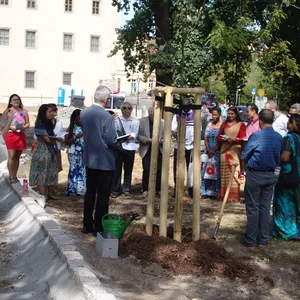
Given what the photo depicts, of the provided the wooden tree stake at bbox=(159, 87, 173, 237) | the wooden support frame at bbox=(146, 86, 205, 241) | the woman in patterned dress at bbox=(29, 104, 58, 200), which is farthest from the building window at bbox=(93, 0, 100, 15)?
the wooden tree stake at bbox=(159, 87, 173, 237)

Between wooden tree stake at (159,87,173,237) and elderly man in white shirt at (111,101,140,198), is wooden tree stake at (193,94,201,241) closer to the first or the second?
wooden tree stake at (159,87,173,237)

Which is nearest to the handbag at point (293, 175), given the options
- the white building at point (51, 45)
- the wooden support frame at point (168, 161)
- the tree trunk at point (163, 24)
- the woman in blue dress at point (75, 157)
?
the wooden support frame at point (168, 161)

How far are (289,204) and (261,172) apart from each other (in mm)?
883

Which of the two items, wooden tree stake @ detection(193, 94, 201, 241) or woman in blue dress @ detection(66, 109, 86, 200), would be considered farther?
woman in blue dress @ detection(66, 109, 86, 200)

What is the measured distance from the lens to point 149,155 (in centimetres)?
1063

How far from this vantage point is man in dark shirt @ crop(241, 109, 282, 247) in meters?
7.38

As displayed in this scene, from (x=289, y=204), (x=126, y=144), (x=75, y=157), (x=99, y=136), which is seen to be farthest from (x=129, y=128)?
(x=289, y=204)

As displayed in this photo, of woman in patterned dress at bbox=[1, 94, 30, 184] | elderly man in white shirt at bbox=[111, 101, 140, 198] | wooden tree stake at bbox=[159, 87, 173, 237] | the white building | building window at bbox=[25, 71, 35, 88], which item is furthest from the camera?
building window at bbox=[25, 71, 35, 88]

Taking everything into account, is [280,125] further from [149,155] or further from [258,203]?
[258,203]

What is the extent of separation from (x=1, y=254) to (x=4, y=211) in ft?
7.93

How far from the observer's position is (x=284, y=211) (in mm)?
8016

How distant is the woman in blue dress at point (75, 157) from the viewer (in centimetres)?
1035

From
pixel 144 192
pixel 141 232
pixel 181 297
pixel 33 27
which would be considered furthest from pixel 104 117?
pixel 33 27

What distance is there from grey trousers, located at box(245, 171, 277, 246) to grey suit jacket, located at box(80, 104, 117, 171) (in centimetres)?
175
